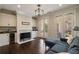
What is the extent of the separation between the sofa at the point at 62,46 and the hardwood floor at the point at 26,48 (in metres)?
0.15

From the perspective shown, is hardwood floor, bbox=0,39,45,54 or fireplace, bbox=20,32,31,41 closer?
hardwood floor, bbox=0,39,45,54

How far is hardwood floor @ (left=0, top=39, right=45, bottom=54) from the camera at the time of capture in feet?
5.77

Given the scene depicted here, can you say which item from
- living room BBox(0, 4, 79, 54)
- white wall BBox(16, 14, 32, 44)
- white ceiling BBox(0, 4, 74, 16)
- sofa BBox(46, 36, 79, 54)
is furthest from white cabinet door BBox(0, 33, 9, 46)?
sofa BBox(46, 36, 79, 54)

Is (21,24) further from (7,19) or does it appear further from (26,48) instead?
(26,48)

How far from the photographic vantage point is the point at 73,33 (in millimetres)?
1800

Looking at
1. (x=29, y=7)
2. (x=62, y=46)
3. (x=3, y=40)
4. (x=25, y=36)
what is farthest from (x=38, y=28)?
(x=3, y=40)

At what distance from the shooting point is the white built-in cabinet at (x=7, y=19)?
1.79 metres

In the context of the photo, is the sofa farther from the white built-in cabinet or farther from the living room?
the white built-in cabinet

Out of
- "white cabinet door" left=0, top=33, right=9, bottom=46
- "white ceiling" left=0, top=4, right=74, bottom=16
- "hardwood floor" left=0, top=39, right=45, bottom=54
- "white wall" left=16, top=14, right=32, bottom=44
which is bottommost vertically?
"hardwood floor" left=0, top=39, right=45, bottom=54

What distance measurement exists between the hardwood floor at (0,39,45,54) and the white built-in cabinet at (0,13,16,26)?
449 millimetres

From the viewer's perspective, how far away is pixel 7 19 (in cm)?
187

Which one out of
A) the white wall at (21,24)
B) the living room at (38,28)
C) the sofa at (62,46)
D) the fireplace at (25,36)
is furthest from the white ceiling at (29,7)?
the sofa at (62,46)
